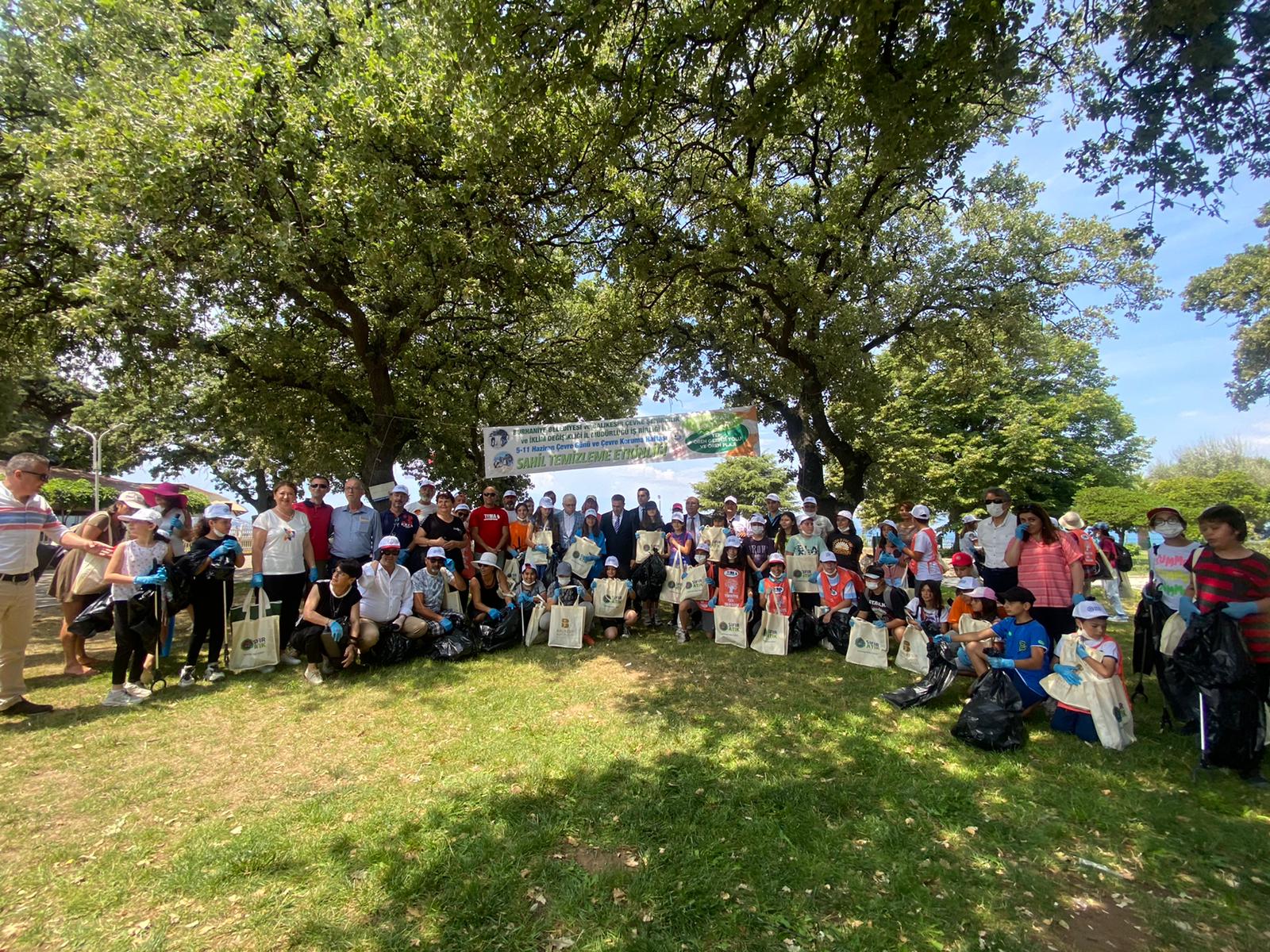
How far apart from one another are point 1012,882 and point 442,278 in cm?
936

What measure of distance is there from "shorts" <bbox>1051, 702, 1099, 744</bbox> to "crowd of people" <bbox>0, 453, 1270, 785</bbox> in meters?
0.02

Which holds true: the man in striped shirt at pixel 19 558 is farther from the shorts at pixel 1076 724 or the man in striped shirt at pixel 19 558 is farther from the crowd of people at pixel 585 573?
the shorts at pixel 1076 724

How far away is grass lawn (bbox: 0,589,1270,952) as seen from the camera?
2623 millimetres

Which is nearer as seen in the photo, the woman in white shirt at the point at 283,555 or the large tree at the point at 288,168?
the woman in white shirt at the point at 283,555

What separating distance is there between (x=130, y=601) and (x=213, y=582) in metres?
0.85

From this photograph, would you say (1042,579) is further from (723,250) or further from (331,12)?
(331,12)

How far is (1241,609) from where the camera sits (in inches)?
160

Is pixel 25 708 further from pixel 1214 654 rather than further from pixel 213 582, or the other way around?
pixel 1214 654

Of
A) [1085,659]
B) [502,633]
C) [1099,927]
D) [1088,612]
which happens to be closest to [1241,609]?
[1088,612]

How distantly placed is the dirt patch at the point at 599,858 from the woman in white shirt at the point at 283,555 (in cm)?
501

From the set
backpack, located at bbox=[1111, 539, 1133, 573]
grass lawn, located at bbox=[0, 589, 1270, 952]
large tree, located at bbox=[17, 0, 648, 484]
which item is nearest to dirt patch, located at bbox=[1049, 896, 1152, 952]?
grass lawn, located at bbox=[0, 589, 1270, 952]

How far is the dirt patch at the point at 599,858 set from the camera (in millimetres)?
3014

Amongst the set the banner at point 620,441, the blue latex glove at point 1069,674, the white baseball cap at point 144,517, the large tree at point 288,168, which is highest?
the large tree at point 288,168

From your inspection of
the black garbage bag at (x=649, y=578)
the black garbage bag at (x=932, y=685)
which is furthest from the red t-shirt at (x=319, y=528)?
the black garbage bag at (x=932, y=685)
